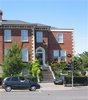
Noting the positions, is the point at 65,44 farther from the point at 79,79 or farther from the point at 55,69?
the point at 79,79

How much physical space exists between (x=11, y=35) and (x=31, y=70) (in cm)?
628

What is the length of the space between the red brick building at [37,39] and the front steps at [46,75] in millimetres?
2786

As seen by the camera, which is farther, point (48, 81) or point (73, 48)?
point (73, 48)

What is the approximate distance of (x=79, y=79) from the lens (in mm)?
53094

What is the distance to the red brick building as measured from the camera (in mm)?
61375

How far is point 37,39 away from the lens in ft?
209

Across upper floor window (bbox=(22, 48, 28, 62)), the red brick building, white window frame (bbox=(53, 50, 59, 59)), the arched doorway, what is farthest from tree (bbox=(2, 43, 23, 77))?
white window frame (bbox=(53, 50, 59, 59))

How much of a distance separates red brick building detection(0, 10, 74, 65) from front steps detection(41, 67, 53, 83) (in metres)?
2.79

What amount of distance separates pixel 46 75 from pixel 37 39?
7.00 meters

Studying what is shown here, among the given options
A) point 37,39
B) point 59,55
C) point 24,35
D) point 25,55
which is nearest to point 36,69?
point 25,55

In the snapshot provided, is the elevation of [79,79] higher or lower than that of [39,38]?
lower

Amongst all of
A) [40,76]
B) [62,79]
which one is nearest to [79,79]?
[62,79]

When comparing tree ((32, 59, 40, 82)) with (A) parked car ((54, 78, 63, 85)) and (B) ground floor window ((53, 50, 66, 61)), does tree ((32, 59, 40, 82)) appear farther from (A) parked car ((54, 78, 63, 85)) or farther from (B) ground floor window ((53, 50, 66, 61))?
(B) ground floor window ((53, 50, 66, 61))

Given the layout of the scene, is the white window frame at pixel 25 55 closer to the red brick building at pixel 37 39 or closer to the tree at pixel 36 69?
the red brick building at pixel 37 39
